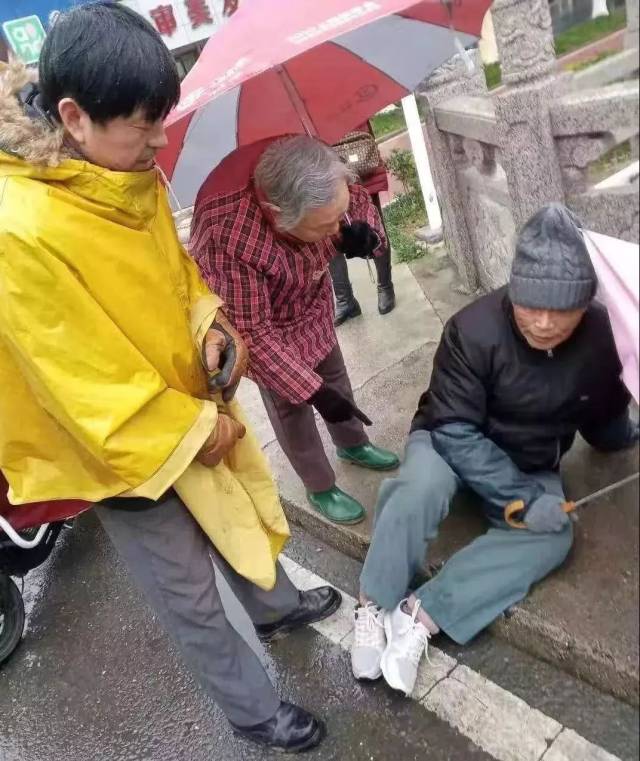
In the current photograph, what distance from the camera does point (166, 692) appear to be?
110 inches

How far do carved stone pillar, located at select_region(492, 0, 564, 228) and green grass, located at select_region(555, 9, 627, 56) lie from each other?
1.00 m

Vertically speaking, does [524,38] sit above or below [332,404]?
above

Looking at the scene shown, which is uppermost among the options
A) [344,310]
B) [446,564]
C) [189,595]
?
[189,595]

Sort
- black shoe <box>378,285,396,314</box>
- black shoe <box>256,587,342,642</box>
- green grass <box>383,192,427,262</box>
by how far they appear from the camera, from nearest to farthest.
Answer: black shoe <box>256,587,342,642</box>, black shoe <box>378,285,396,314</box>, green grass <box>383,192,427,262</box>

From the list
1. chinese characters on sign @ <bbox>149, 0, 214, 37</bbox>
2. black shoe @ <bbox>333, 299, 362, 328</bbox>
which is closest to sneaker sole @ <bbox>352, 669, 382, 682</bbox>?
black shoe @ <bbox>333, 299, 362, 328</bbox>

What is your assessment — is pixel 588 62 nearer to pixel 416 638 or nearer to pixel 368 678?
pixel 416 638

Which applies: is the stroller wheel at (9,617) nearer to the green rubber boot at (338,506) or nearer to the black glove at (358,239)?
the green rubber boot at (338,506)

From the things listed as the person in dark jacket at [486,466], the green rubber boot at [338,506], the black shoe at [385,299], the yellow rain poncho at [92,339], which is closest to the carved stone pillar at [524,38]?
the person in dark jacket at [486,466]

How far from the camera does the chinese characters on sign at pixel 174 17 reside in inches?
448

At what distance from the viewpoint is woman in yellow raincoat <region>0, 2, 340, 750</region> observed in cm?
153

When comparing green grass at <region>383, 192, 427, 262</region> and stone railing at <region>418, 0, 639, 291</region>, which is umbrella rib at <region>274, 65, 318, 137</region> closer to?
stone railing at <region>418, 0, 639, 291</region>

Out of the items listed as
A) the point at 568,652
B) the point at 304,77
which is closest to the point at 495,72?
the point at 304,77

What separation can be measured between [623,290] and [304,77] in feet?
5.84

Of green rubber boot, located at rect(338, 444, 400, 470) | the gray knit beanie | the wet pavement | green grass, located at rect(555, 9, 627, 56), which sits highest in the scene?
green grass, located at rect(555, 9, 627, 56)
